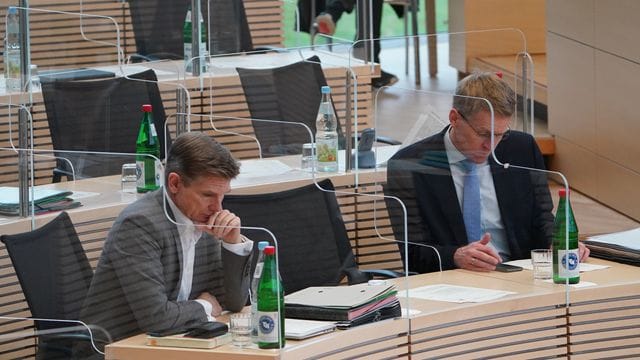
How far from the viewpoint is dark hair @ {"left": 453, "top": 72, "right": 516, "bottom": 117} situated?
4.59m

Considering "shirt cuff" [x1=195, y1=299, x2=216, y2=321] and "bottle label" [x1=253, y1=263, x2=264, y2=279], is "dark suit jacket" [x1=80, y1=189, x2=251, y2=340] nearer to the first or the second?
"shirt cuff" [x1=195, y1=299, x2=216, y2=321]

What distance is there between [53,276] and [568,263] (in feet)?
5.11

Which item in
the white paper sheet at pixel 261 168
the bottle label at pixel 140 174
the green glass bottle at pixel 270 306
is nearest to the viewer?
the green glass bottle at pixel 270 306

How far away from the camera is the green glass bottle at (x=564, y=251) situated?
13.7 feet

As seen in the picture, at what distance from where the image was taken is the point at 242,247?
3.72 metres

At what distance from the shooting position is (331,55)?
624 centimetres

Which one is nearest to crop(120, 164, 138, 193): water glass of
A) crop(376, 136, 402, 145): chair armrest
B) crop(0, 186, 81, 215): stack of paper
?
crop(0, 186, 81, 215): stack of paper

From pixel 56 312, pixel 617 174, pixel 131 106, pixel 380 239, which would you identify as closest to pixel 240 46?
pixel 131 106

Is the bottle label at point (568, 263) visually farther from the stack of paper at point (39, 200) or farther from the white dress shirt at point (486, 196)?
the stack of paper at point (39, 200)

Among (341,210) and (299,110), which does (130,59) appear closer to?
(299,110)

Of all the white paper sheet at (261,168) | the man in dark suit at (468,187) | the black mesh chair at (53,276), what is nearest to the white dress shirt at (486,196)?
the man in dark suit at (468,187)

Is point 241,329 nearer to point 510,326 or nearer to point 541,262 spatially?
point 510,326

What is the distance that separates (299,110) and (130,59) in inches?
53.5

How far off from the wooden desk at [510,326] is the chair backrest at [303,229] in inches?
15.9
